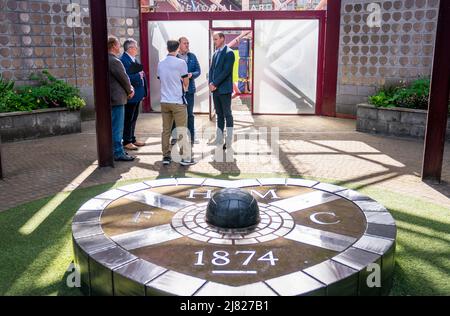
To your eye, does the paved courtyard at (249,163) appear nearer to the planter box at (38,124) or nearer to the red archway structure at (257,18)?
the planter box at (38,124)

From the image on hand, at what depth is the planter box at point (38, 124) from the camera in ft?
29.6

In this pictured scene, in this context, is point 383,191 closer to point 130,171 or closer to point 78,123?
point 130,171

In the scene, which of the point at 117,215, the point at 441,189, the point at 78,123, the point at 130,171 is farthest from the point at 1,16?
the point at 441,189

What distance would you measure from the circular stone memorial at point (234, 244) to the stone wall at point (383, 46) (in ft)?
22.1

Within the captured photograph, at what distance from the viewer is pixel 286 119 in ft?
39.2

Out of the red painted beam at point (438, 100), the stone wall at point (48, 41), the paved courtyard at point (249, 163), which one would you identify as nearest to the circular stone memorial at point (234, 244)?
the paved courtyard at point (249, 163)

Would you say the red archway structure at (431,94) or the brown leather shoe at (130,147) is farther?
the brown leather shoe at (130,147)

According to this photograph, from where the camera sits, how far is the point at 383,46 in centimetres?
1095

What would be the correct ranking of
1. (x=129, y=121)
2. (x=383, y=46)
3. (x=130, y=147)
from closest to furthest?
(x=129, y=121)
(x=130, y=147)
(x=383, y=46)

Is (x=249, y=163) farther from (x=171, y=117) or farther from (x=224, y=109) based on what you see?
(x=171, y=117)

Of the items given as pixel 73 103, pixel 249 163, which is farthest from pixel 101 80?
pixel 73 103

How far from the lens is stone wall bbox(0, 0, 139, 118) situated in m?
9.94

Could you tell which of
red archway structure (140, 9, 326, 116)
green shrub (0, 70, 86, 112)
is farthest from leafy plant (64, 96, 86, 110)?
red archway structure (140, 9, 326, 116)

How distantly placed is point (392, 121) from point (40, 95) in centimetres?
734
